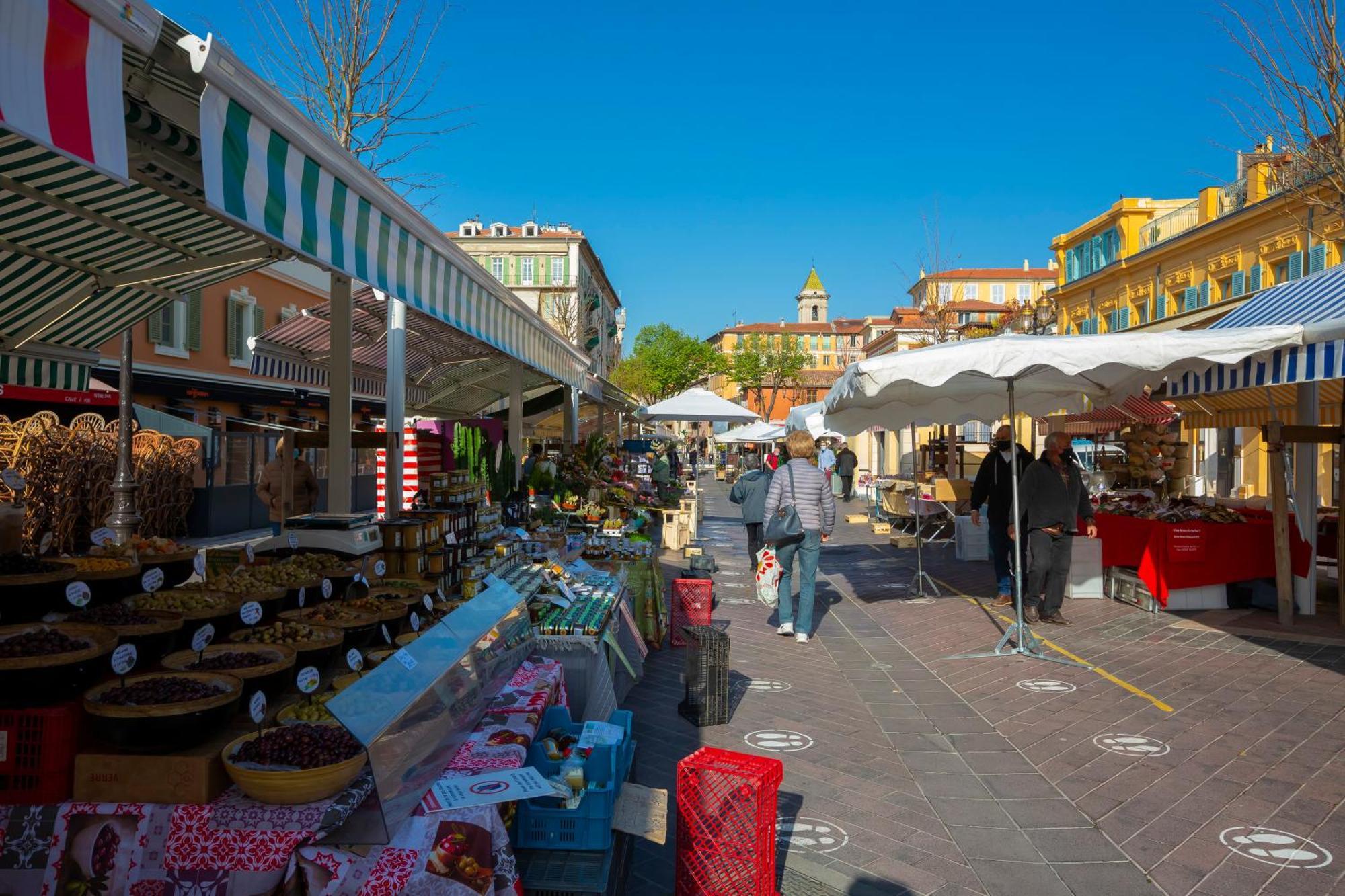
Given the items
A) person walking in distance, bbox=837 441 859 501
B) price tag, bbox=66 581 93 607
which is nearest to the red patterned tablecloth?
price tag, bbox=66 581 93 607

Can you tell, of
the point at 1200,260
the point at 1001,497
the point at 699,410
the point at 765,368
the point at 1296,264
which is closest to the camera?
the point at 1001,497

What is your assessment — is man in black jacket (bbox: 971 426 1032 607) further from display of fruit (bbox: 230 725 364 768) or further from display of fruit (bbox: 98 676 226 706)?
display of fruit (bbox: 98 676 226 706)

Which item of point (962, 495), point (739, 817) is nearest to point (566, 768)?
point (739, 817)

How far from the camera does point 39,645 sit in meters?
2.54

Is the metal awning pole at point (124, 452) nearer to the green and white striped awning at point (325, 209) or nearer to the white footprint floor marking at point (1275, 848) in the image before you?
the green and white striped awning at point (325, 209)

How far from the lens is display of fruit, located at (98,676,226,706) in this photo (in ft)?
8.09

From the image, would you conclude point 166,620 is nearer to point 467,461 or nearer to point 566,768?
point 566,768

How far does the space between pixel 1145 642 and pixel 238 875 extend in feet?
23.4

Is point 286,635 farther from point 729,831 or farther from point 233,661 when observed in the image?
point 729,831

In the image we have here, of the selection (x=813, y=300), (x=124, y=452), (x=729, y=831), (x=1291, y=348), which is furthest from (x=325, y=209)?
(x=813, y=300)

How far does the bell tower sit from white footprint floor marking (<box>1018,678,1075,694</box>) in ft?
417

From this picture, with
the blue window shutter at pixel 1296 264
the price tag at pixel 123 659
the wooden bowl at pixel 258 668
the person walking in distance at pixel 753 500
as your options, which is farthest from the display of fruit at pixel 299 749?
the blue window shutter at pixel 1296 264

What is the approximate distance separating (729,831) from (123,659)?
7.12 ft

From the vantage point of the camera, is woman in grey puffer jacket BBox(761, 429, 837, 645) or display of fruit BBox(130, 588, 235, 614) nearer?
display of fruit BBox(130, 588, 235, 614)
